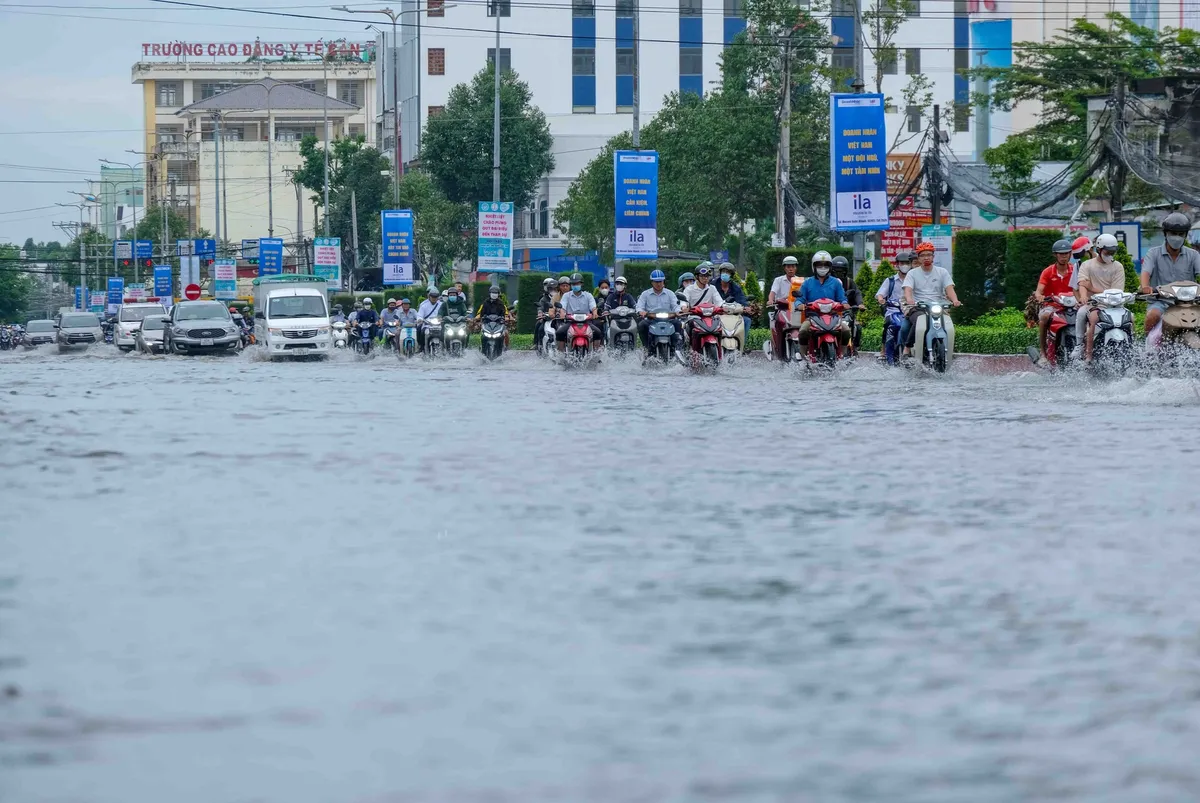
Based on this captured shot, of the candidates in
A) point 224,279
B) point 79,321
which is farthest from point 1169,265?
point 224,279

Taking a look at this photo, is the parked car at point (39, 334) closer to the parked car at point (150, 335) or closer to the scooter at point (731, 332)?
the parked car at point (150, 335)

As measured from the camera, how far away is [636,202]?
39.3m

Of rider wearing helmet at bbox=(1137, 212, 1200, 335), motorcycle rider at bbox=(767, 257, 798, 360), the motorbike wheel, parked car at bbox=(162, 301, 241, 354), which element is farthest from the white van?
rider wearing helmet at bbox=(1137, 212, 1200, 335)

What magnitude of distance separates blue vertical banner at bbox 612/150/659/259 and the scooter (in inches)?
540

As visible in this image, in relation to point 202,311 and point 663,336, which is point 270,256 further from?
point 663,336

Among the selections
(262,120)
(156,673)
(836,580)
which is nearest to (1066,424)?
(836,580)

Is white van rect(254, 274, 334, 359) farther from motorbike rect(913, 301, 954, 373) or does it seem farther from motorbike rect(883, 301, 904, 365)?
motorbike rect(913, 301, 954, 373)

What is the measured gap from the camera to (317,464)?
11719mm

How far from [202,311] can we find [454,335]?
12513mm

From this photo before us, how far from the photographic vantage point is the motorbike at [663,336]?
26.7 meters

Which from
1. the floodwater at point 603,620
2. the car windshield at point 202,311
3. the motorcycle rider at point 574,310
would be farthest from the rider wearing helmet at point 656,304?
the car windshield at point 202,311

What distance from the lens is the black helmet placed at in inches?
692

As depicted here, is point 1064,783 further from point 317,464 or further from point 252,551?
point 317,464

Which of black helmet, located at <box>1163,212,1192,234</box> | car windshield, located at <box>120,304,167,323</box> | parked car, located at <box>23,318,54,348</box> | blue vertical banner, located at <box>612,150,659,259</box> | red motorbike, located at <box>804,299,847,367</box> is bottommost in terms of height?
parked car, located at <box>23,318,54,348</box>
